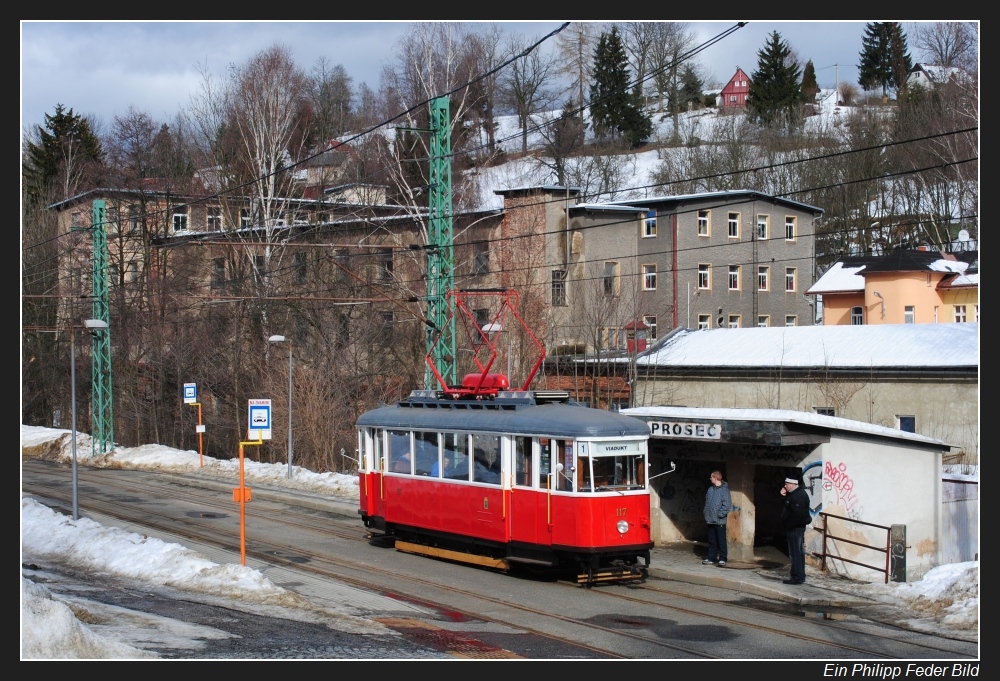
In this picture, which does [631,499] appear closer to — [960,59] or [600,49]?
[960,59]

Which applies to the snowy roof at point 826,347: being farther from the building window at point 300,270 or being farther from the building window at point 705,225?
the building window at point 300,270

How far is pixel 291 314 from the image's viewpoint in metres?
48.8

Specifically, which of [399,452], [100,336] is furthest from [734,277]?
[399,452]

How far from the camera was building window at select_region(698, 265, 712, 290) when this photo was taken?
55.7 meters

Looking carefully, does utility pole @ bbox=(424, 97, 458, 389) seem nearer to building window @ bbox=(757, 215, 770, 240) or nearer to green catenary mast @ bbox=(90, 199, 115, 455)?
green catenary mast @ bbox=(90, 199, 115, 455)

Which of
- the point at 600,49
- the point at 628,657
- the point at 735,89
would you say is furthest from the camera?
the point at 735,89

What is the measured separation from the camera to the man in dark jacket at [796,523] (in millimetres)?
16156

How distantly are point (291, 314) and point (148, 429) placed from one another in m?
8.29

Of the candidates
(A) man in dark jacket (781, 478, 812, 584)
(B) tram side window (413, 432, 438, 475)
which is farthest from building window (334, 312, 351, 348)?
Result: (A) man in dark jacket (781, 478, 812, 584)

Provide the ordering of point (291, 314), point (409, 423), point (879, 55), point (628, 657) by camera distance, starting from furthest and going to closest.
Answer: point (879, 55), point (291, 314), point (409, 423), point (628, 657)

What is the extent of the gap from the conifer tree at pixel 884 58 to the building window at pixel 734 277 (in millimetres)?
38106

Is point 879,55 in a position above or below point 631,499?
above

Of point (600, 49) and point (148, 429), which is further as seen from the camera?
point (600, 49)

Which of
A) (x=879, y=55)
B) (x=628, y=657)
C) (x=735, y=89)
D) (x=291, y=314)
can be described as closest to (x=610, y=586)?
(x=628, y=657)
